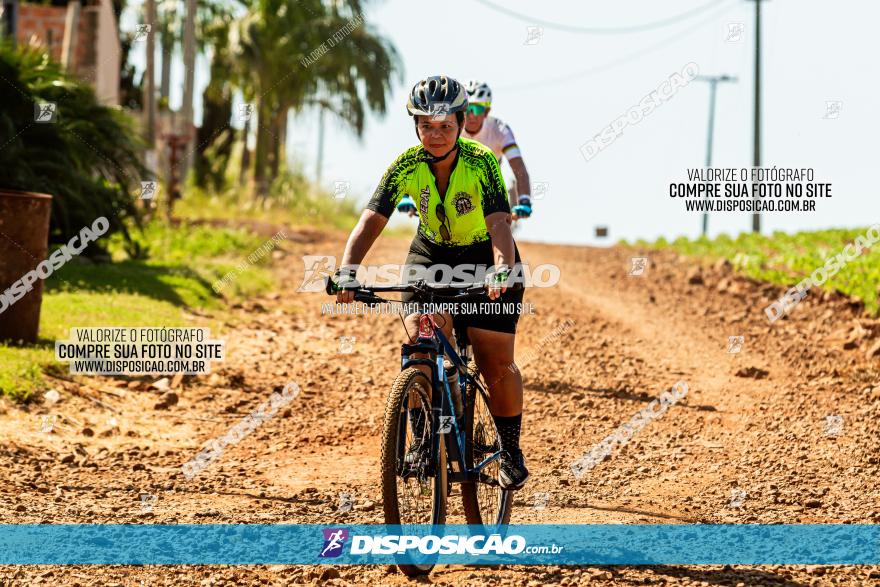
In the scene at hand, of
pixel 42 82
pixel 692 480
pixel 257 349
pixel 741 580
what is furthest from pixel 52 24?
pixel 741 580

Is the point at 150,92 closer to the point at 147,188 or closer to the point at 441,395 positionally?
the point at 147,188

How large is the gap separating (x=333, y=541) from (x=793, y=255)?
51.3ft

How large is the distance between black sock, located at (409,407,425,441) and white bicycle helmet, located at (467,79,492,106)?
5.28m

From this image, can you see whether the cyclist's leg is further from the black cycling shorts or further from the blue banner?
the blue banner

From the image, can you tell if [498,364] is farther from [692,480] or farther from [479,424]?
[692,480]

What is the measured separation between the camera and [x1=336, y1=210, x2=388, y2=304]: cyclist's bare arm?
577cm

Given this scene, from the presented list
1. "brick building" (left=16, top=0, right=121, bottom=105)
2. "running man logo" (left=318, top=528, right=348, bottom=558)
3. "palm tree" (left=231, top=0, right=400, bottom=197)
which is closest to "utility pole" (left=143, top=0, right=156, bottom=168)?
"brick building" (left=16, top=0, right=121, bottom=105)

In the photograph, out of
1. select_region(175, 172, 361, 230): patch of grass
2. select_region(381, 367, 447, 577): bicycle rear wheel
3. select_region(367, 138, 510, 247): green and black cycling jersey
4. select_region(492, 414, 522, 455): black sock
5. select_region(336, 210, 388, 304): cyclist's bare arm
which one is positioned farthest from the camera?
select_region(175, 172, 361, 230): patch of grass

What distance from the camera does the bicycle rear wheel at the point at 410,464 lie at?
5305 mm

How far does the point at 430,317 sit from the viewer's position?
5621 millimetres

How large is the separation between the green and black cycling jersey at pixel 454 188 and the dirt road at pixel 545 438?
1.83m

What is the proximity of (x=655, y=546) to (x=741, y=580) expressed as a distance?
609 millimetres

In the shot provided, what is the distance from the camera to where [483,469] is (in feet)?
20.6

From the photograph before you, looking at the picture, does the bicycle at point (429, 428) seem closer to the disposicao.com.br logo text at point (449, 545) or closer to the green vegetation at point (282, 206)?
the disposicao.com.br logo text at point (449, 545)
